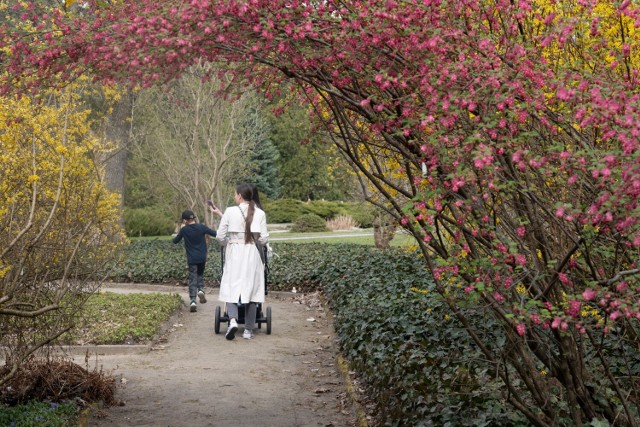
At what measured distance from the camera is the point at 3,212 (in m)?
6.52

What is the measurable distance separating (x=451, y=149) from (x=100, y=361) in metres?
6.06

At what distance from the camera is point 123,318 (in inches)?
473

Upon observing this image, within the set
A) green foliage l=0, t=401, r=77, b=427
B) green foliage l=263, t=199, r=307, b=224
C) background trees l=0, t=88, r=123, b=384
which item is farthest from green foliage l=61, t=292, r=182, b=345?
green foliage l=263, t=199, r=307, b=224

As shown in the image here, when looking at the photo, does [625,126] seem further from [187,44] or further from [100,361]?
[100,361]

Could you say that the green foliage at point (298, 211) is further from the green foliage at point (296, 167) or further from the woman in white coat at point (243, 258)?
the woman in white coat at point (243, 258)

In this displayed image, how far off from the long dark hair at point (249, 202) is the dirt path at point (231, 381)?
4.30 feet

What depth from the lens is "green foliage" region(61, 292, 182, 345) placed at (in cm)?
1056

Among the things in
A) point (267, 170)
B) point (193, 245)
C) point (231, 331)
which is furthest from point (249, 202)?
point (267, 170)

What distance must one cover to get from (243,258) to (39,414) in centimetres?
474

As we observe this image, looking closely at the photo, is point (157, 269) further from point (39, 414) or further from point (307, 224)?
point (307, 224)

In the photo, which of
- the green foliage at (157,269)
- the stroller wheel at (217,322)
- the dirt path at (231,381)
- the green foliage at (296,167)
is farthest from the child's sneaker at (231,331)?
the green foliage at (296,167)

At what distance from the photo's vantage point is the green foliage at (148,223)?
38.6 meters

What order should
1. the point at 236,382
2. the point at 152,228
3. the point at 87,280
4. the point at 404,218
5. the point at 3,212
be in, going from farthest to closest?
the point at 152,228, the point at 236,382, the point at 87,280, the point at 3,212, the point at 404,218

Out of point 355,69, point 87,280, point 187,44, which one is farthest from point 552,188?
point 87,280
